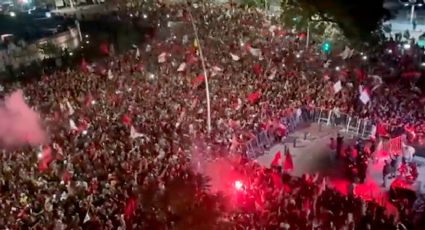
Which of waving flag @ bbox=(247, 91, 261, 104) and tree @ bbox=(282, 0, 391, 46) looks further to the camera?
tree @ bbox=(282, 0, 391, 46)

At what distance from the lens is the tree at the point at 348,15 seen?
1336 inches

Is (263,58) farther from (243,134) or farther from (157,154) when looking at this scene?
(157,154)

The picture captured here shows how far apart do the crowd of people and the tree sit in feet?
11.8

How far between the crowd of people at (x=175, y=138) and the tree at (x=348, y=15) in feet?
11.8

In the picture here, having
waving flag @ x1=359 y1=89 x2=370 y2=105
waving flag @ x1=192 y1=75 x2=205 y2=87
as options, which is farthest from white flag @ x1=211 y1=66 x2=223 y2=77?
waving flag @ x1=359 y1=89 x2=370 y2=105

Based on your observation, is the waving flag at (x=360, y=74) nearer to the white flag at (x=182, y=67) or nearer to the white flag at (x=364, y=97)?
the white flag at (x=364, y=97)

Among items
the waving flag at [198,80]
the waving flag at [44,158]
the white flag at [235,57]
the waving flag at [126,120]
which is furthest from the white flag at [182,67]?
the waving flag at [44,158]

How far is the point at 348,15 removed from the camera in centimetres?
3397

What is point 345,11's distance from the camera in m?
33.8

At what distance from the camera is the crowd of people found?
41.1ft

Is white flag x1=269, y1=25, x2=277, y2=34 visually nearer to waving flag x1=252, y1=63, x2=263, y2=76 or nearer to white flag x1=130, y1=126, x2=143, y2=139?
waving flag x1=252, y1=63, x2=263, y2=76

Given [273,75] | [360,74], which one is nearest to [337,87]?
[273,75]

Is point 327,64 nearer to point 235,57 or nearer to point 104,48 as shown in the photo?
point 235,57

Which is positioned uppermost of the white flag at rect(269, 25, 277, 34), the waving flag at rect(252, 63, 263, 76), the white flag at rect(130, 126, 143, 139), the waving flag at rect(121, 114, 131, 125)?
the white flag at rect(130, 126, 143, 139)
